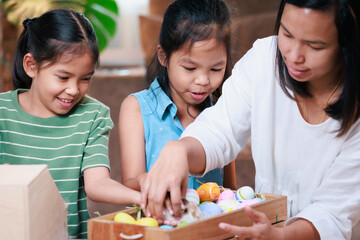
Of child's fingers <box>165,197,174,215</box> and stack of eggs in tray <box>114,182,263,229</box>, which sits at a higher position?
child's fingers <box>165,197,174,215</box>

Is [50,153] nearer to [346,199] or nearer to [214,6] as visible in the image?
[214,6]

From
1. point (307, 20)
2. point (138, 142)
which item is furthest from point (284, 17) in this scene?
point (138, 142)

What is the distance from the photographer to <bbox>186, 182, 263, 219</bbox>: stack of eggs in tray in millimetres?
1100

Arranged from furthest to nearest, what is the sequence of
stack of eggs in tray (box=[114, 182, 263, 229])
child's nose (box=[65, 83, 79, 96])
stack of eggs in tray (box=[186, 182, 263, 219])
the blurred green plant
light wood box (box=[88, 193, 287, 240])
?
the blurred green plant
child's nose (box=[65, 83, 79, 96])
stack of eggs in tray (box=[186, 182, 263, 219])
stack of eggs in tray (box=[114, 182, 263, 229])
light wood box (box=[88, 193, 287, 240])

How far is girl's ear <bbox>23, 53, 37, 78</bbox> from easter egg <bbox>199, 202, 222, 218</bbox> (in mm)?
786

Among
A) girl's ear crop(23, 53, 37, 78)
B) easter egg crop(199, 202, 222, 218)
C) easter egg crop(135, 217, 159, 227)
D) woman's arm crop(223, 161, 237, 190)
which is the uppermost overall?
girl's ear crop(23, 53, 37, 78)

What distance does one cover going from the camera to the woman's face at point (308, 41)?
3.68 ft

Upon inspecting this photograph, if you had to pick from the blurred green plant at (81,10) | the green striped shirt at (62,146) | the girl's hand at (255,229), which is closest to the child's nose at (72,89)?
the green striped shirt at (62,146)

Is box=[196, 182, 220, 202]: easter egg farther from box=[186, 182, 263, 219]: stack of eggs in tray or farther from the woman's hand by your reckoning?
the woman's hand

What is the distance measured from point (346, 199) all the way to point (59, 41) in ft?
3.21

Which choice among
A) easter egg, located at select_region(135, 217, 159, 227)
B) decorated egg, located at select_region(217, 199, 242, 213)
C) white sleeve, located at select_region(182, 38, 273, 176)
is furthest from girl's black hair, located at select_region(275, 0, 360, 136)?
easter egg, located at select_region(135, 217, 159, 227)

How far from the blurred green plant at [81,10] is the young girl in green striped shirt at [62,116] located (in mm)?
1463

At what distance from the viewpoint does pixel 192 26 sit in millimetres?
1604

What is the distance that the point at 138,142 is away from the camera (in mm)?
1592
